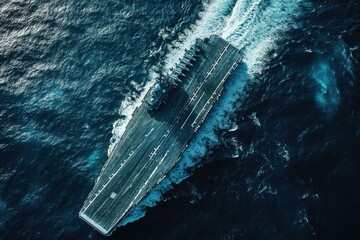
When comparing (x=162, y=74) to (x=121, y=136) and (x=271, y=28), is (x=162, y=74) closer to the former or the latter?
(x=121, y=136)

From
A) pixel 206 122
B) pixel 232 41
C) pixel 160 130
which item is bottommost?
pixel 206 122

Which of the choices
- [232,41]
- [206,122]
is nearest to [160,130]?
[206,122]

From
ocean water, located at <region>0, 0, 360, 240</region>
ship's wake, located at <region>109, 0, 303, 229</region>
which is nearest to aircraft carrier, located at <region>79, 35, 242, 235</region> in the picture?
ocean water, located at <region>0, 0, 360, 240</region>

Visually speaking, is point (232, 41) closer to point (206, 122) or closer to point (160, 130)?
point (206, 122)

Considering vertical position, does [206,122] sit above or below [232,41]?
below

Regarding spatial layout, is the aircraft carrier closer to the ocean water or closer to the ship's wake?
the ocean water
